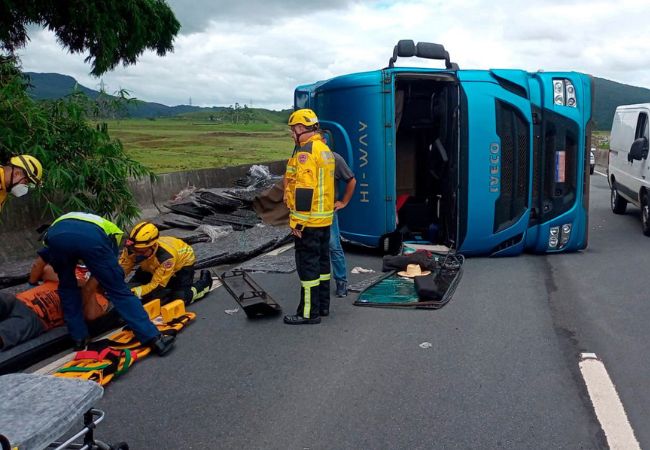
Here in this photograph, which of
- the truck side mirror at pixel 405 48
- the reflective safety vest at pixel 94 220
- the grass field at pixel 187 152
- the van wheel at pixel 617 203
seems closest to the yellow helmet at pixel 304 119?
the reflective safety vest at pixel 94 220

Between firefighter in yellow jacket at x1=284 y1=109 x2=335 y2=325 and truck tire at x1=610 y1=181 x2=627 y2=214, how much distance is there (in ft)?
29.9

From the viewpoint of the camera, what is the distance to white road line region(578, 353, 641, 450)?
324 cm

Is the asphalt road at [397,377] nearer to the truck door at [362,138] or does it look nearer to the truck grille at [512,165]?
the truck grille at [512,165]

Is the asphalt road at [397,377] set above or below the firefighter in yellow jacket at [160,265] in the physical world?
below

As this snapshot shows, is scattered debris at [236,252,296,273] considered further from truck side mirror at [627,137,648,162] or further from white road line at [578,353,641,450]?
truck side mirror at [627,137,648,162]

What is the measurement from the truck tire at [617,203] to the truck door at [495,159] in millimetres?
5555

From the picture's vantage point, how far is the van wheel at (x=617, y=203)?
40.8 feet

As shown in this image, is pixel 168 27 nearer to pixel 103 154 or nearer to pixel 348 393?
pixel 103 154

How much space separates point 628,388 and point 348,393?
1858mm

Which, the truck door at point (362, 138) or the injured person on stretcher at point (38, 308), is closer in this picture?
the injured person on stretcher at point (38, 308)

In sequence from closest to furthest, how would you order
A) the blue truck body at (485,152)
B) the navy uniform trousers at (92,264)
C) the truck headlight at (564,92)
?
→ the navy uniform trousers at (92,264) → the blue truck body at (485,152) → the truck headlight at (564,92)

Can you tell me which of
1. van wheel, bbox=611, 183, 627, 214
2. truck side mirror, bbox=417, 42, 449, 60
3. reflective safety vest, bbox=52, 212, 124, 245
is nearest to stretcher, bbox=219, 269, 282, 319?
reflective safety vest, bbox=52, 212, 124, 245

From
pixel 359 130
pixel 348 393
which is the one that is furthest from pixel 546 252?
pixel 348 393

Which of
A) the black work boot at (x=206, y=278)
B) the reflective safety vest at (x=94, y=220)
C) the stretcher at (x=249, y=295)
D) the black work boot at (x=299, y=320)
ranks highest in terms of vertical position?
the reflective safety vest at (x=94, y=220)
